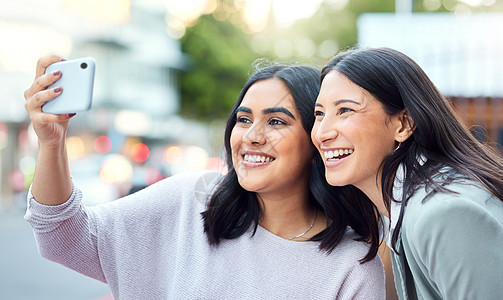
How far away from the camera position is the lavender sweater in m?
2.14

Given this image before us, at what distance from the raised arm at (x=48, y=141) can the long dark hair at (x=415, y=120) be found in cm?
106

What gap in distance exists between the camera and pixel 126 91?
28172 mm

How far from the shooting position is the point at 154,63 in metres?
31.0

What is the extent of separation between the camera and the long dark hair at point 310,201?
2.34 metres

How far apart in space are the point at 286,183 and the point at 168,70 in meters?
30.2

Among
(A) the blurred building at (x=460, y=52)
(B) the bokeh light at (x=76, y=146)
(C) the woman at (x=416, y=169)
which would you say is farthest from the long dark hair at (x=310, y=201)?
(B) the bokeh light at (x=76, y=146)

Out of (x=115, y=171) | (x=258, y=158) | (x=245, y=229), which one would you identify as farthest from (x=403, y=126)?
(x=115, y=171)

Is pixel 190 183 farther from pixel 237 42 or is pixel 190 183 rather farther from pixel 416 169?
→ pixel 237 42

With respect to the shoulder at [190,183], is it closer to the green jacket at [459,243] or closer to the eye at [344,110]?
the eye at [344,110]

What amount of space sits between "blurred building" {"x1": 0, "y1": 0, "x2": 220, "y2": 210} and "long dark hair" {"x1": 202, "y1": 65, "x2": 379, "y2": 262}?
12230 millimetres

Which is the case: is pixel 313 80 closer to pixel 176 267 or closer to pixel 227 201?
pixel 227 201

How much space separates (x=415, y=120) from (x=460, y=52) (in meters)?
4.25

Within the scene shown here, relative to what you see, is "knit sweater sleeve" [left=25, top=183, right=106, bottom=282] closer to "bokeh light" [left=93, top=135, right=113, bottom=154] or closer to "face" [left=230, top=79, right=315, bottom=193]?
"face" [left=230, top=79, right=315, bottom=193]

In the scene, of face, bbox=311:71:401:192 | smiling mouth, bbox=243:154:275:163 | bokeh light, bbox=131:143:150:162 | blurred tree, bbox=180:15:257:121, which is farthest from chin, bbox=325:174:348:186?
bokeh light, bbox=131:143:150:162
